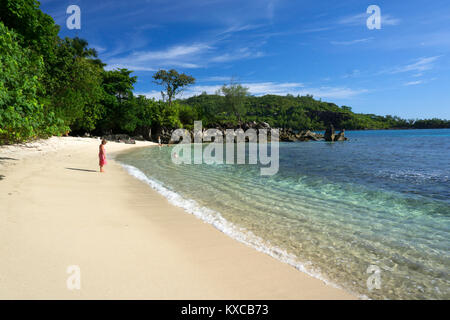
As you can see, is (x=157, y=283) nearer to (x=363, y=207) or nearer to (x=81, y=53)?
(x=363, y=207)

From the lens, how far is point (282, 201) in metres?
9.50

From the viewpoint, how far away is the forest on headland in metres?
9.08

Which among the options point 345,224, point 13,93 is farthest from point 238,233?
point 13,93

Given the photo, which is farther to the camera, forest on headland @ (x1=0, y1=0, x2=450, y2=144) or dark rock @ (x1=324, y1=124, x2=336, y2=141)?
dark rock @ (x1=324, y1=124, x2=336, y2=141)

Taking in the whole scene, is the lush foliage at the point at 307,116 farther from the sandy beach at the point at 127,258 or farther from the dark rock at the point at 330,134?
the sandy beach at the point at 127,258

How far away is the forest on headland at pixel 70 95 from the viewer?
357 inches

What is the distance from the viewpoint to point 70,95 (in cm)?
2350

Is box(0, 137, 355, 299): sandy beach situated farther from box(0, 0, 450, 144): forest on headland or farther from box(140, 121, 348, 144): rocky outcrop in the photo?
box(140, 121, 348, 144): rocky outcrop

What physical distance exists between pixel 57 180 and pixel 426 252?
1254cm

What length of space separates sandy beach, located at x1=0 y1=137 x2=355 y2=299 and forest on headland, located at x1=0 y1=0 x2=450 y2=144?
160 inches

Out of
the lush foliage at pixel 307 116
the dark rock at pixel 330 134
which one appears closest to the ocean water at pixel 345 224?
the dark rock at pixel 330 134

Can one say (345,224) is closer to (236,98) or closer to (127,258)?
(127,258)

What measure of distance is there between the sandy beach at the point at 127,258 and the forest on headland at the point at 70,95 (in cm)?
405

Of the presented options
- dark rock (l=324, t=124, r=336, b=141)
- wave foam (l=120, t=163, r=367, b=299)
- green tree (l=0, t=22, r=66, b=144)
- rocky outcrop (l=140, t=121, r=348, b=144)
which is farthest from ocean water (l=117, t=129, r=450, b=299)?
dark rock (l=324, t=124, r=336, b=141)
